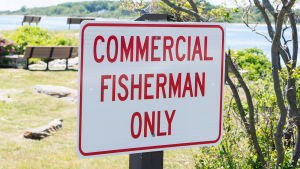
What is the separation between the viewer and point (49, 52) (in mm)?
14141

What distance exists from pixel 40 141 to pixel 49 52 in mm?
8639

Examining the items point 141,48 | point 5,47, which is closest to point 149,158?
point 141,48

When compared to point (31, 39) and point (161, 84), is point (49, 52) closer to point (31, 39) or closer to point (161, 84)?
point (31, 39)

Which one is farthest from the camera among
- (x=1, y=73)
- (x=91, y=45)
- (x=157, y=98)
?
(x=1, y=73)

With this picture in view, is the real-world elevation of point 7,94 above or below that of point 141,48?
below

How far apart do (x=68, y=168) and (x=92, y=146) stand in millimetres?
4000

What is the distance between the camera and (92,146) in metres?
1.44

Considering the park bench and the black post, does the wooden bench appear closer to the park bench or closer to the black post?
the black post

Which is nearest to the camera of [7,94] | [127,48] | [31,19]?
[127,48]

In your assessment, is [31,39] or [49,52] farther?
[31,39]

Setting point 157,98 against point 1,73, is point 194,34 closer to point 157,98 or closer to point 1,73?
point 157,98

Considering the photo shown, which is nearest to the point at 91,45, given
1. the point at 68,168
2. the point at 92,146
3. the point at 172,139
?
the point at 92,146

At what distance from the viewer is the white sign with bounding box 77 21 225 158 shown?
56.2 inches

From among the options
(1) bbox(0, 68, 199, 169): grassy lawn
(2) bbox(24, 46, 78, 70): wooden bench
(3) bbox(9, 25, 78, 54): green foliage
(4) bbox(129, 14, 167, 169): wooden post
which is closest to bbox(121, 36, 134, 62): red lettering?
(4) bbox(129, 14, 167, 169): wooden post
